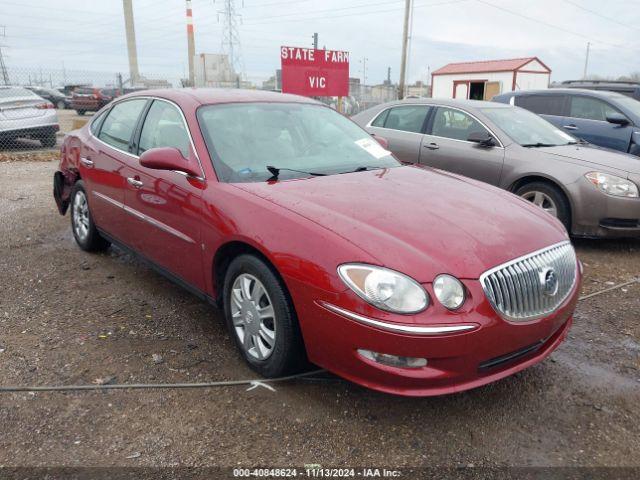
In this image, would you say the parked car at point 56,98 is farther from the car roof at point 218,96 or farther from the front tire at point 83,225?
the car roof at point 218,96

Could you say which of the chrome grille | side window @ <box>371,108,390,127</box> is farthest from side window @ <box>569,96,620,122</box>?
the chrome grille

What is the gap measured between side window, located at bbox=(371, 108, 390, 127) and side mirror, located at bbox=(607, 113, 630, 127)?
3.42 metres

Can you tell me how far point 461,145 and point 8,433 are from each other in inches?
207

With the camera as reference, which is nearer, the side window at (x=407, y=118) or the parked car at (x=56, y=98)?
the side window at (x=407, y=118)

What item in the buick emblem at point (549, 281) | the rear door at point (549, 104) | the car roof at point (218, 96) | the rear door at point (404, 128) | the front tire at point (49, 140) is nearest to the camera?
the buick emblem at point (549, 281)

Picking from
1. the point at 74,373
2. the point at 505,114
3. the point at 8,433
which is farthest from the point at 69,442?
the point at 505,114

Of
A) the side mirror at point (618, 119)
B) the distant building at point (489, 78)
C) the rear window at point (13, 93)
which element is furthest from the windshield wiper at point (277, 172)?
the distant building at point (489, 78)

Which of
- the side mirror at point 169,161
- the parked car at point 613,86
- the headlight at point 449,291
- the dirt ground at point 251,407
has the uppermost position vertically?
the parked car at point 613,86

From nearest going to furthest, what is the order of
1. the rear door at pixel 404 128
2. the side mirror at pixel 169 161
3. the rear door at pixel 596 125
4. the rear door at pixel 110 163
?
1. the side mirror at pixel 169 161
2. the rear door at pixel 110 163
3. the rear door at pixel 404 128
4. the rear door at pixel 596 125

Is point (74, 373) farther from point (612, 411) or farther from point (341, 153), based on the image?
point (612, 411)

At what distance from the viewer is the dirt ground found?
2.38m

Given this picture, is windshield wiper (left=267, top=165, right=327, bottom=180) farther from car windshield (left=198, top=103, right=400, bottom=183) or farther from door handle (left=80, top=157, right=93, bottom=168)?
door handle (left=80, top=157, right=93, bottom=168)

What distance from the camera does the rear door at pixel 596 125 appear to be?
7.82 meters

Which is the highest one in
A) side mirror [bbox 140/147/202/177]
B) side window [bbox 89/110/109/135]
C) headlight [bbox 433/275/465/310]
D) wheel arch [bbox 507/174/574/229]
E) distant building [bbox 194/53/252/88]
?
distant building [bbox 194/53/252/88]
